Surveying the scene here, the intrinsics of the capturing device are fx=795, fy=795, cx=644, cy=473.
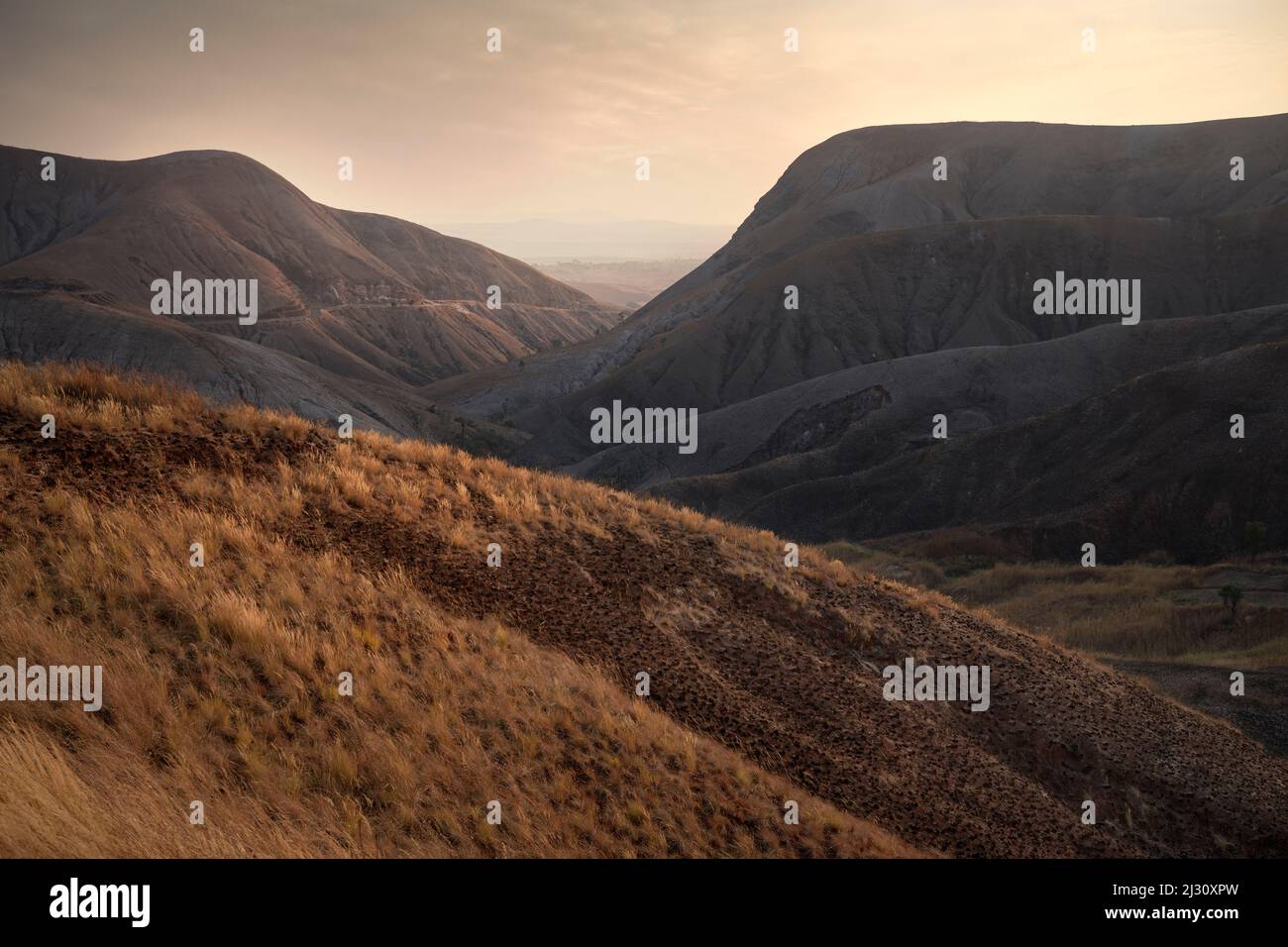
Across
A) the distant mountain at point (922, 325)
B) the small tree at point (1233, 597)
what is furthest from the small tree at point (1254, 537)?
the small tree at point (1233, 597)

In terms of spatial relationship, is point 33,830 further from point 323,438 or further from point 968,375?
point 968,375

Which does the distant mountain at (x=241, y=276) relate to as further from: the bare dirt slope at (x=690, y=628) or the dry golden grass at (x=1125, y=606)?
the bare dirt slope at (x=690, y=628)

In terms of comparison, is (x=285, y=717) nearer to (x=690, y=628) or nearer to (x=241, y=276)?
(x=690, y=628)

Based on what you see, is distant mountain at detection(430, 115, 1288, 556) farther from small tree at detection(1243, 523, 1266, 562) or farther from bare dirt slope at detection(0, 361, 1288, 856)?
bare dirt slope at detection(0, 361, 1288, 856)

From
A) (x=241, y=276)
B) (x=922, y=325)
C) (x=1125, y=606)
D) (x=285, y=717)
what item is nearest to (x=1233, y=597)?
(x=1125, y=606)
